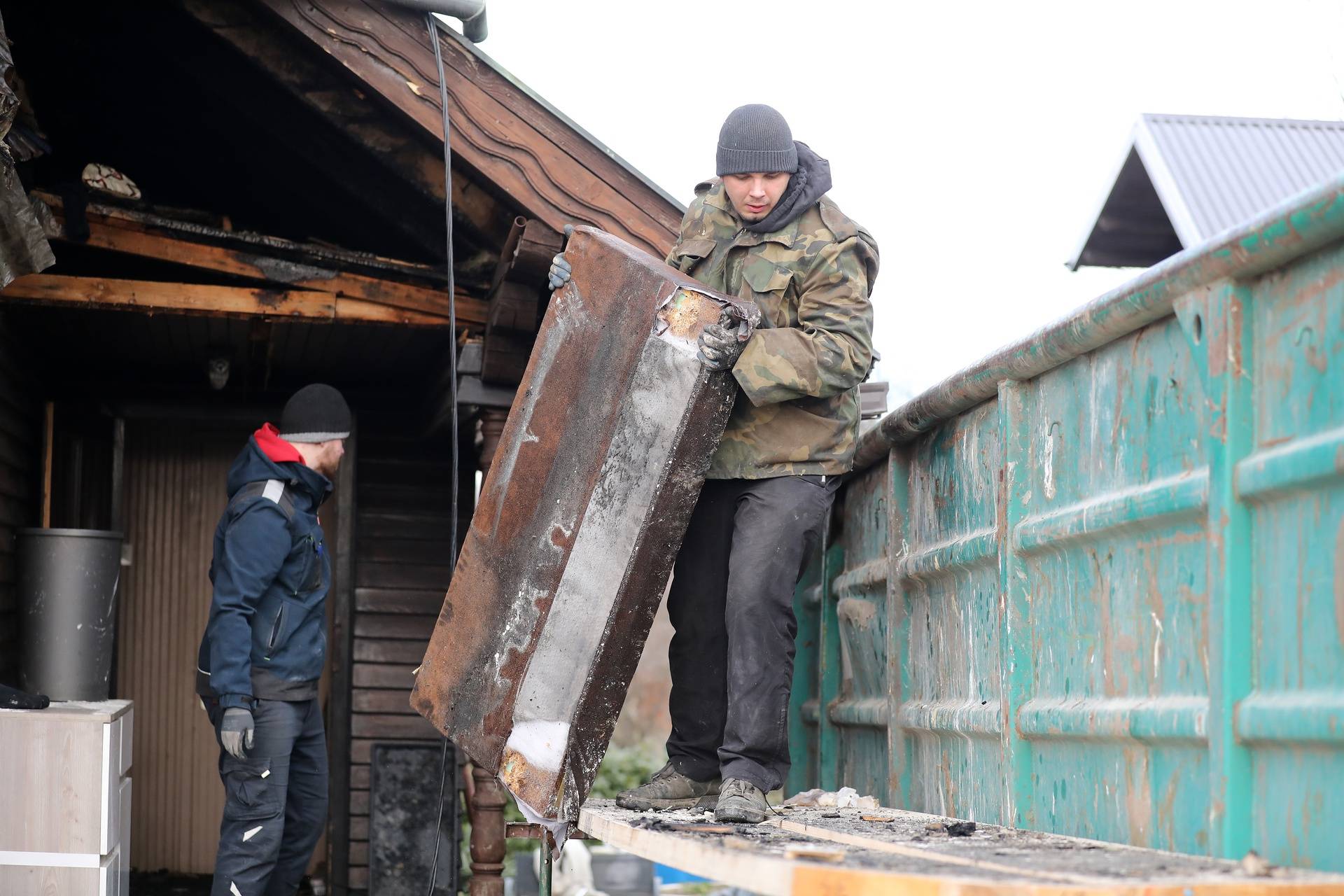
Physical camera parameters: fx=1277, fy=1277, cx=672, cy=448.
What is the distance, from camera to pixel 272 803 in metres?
4.64

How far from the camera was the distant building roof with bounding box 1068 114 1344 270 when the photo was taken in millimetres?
11547

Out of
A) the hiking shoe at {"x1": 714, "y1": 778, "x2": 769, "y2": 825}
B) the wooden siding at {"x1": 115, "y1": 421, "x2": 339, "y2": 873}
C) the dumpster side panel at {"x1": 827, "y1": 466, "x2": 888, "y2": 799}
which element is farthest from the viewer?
the wooden siding at {"x1": 115, "y1": 421, "x2": 339, "y2": 873}

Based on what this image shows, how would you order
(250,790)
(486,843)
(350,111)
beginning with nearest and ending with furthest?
(250,790), (350,111), (486,843)

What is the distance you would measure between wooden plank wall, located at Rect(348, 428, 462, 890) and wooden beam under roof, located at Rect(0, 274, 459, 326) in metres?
1.91

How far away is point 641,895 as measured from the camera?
8.73 metres

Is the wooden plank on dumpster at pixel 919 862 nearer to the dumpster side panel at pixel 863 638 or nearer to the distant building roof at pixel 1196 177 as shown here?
the dumpster side panel at pixel 863 638

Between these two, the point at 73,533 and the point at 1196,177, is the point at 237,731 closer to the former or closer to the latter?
the point at 73,533

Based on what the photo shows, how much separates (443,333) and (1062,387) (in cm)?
409

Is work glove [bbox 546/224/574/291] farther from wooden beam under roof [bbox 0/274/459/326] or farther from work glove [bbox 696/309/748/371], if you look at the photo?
wooden beam under roof [bbox 0/274/459/326]

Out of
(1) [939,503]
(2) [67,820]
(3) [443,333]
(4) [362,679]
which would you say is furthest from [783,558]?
(4) [362,679]

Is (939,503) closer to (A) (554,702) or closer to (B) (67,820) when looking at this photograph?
(A) (554,702)

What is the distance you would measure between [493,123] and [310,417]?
1.34 m

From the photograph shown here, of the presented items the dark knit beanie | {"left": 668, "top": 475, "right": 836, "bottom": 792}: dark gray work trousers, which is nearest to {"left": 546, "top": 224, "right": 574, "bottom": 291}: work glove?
{"left": 668, "top": 475, "right": 836, "bottom": 792}: dark gray work trousers

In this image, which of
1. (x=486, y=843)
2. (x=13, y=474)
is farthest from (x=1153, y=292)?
(x=13, y=474)
